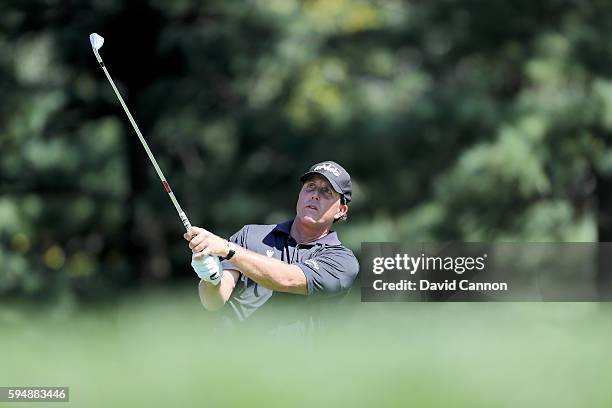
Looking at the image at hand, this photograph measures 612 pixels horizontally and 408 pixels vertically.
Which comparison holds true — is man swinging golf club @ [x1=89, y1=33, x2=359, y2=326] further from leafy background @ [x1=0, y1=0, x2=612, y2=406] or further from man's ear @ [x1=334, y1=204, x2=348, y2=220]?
leafy background @ [x1=0, y1=0, x2=612, y2=406]

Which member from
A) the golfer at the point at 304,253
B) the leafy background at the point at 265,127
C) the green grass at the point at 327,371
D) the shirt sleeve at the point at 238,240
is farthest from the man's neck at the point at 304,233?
the leafy background at the point at 265,127

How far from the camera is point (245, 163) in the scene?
16109 millimetres

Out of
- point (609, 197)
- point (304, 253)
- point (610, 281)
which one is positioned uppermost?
point (609, 197)

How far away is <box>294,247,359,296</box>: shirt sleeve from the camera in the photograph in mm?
3148

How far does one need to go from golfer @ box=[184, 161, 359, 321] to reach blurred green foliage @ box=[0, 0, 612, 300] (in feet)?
33.3

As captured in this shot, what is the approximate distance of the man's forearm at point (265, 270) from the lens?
9.78ft

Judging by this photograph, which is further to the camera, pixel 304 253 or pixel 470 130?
pixel 470 130

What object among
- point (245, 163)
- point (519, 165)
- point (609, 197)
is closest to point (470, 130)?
point (519, 165)

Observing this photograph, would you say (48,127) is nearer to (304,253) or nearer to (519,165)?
(519,165)

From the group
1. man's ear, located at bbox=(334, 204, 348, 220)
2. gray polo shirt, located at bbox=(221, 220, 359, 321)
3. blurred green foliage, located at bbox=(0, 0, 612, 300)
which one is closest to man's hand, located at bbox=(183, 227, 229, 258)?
gray polo shirt, located at bbox=(221, 220, 359, 321)

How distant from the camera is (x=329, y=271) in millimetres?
3209

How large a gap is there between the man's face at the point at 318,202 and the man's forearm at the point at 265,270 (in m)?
0.21

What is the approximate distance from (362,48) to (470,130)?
1997mm

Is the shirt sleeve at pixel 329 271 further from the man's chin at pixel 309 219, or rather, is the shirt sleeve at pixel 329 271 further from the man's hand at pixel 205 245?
the man's hand at pixel 205 245
